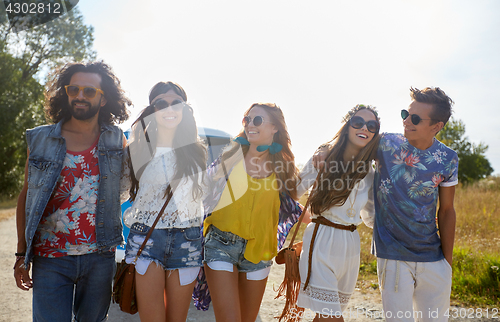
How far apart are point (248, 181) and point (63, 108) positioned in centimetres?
151

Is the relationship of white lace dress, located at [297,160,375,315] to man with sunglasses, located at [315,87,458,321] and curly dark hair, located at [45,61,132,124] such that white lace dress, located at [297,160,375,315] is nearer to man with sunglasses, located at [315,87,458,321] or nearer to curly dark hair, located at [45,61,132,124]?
man with sunglasses, located at [315,87,458,321]

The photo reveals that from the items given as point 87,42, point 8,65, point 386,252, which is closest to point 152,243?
point 386,252

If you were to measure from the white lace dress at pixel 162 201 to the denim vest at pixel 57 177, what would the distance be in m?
0.15

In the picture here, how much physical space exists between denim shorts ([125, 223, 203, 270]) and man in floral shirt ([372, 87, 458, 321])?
1468 mm

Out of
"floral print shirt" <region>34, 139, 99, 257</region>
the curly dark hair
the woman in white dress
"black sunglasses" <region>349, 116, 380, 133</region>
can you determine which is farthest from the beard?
"black sunglasses" <region>349, 116, 380, 133</region>

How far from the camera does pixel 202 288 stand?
3.26 meters

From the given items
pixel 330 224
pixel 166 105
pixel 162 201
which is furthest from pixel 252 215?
pixel 166 105

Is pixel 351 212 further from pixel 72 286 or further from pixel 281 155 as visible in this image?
pixel 72 286

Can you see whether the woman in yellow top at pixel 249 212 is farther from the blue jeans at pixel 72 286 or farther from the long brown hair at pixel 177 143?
the blue jeans at pixel 72 286

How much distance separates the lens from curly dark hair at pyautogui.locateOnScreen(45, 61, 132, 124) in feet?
8.98

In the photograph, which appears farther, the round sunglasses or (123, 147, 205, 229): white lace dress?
the round sunglasses

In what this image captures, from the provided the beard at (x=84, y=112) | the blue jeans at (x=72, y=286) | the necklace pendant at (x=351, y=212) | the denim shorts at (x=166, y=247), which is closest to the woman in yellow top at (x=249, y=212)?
the denim shorts at (x=166, y=247)

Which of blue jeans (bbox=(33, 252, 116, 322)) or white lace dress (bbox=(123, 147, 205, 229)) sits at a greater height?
white lace dress (bbox=(123, 147, 205, 229))

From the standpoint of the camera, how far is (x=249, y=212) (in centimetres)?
296
